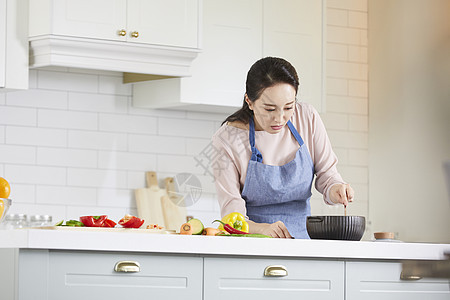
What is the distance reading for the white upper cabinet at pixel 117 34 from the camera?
12.1 feet

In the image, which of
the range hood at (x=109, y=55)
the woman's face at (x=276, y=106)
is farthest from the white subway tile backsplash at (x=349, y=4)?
the woman's face at (x=276, y=106)

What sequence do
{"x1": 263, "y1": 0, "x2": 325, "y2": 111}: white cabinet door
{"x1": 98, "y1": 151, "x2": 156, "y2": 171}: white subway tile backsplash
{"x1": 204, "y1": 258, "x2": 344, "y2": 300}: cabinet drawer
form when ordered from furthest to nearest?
{"x1": 263, "y1": 0, "x2": 325, "y2": 111}: white cabinet door < {"x1": 98, "y1": 151, "x2": 156, "y2": 171}: white subway tile backsplash < {"x1": 204, "y1": 258, "x2": 344, "y2": 300}: cabinet drawer

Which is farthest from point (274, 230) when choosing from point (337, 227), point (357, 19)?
point (357, 19)

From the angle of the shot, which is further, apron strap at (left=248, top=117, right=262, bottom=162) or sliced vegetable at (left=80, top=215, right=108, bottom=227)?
apron strap at (left=248, top=117, right=262, bottom=162)

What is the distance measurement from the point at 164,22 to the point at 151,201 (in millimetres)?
1039

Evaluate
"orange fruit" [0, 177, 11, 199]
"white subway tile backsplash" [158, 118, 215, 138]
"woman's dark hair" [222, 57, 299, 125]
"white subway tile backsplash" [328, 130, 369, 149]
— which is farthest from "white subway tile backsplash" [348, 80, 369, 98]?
"orange fruit" [0, 177, 11, 199]

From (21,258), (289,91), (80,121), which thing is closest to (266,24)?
(80,121)

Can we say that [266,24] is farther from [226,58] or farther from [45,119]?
[45,119]

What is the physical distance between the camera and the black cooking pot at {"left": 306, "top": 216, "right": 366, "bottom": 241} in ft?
8.07

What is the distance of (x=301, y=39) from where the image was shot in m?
4.42

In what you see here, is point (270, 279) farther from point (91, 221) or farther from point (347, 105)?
point (347, 105)

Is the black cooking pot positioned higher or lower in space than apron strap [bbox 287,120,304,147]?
lower

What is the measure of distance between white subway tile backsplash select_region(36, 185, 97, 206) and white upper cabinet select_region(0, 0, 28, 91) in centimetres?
67

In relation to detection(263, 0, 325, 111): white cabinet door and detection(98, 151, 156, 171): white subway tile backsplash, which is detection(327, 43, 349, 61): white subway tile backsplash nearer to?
detection(263, 0, 325, 111): white cabinet door
